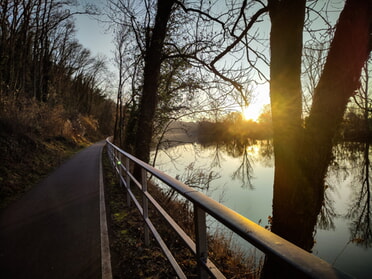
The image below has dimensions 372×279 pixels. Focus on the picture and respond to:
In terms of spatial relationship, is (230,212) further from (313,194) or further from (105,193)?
(105,193)

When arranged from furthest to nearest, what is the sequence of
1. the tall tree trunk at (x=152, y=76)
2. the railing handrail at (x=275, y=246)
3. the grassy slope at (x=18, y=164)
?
the tall tree trunk at (x=152, y=76) → the grassy slope at (x=18, y=164) → the railing handrail at (x=275, y=246)

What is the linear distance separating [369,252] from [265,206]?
397cm

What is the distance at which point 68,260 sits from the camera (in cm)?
271

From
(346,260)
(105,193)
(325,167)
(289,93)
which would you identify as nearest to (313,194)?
(325,167)

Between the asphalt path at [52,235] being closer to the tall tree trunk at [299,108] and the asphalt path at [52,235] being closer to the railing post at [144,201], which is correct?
the railing post at [144,201]

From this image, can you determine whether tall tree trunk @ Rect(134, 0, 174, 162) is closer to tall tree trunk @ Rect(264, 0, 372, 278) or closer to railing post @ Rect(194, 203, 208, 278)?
tall tree trunk @ Rect(264, 0, 372, 278)

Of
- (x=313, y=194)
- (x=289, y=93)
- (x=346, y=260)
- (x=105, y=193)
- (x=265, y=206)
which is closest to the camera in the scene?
(x=313, y=194)

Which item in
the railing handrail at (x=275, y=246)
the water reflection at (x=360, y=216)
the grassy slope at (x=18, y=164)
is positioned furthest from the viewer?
the water reflection at (x=360, y=216)

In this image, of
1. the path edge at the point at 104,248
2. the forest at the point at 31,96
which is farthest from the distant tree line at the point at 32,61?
the path edge at the point at 104,248

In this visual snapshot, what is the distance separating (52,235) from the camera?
337cm

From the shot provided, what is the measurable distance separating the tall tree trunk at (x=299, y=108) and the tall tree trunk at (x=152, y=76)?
15.1 feet

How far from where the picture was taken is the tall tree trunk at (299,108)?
1623 millimetres

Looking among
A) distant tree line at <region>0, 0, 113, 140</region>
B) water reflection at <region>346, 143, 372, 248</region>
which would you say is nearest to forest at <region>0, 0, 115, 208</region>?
distant tree line at <region>0, 0, 113, 140</region>

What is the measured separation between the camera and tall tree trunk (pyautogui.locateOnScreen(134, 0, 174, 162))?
19.6 feet
